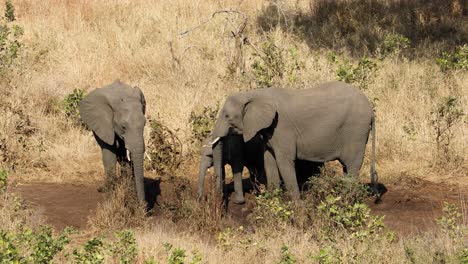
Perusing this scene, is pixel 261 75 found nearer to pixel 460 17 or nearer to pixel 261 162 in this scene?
pixel 261 162

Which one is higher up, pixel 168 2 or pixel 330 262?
pixel 168 2

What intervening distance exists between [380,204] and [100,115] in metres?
3.49

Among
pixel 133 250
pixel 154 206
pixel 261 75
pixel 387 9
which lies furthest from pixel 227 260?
pixel 387 9

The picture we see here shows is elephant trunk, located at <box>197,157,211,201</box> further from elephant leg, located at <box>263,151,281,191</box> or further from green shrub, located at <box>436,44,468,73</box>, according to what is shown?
green shrub, located at <box>436,44,468,73</box>

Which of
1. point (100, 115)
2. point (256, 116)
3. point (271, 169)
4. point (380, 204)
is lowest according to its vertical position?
point (380, 204)

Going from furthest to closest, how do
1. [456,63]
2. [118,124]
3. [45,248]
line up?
[456,63]
[118,124]
[45,248]

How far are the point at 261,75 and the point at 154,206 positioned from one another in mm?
3512

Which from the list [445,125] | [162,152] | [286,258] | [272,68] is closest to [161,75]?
[272,68]

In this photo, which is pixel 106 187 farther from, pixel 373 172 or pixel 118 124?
pixel 373 172

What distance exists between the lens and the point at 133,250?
7863 millimetres

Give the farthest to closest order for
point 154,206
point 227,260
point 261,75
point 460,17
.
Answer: point 460,17, point 261,75, point 154,206, point 227,260

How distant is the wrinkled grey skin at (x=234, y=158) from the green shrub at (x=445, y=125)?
2.43 metres

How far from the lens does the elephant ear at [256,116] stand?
10289 mm

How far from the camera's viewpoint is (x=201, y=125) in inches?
489
